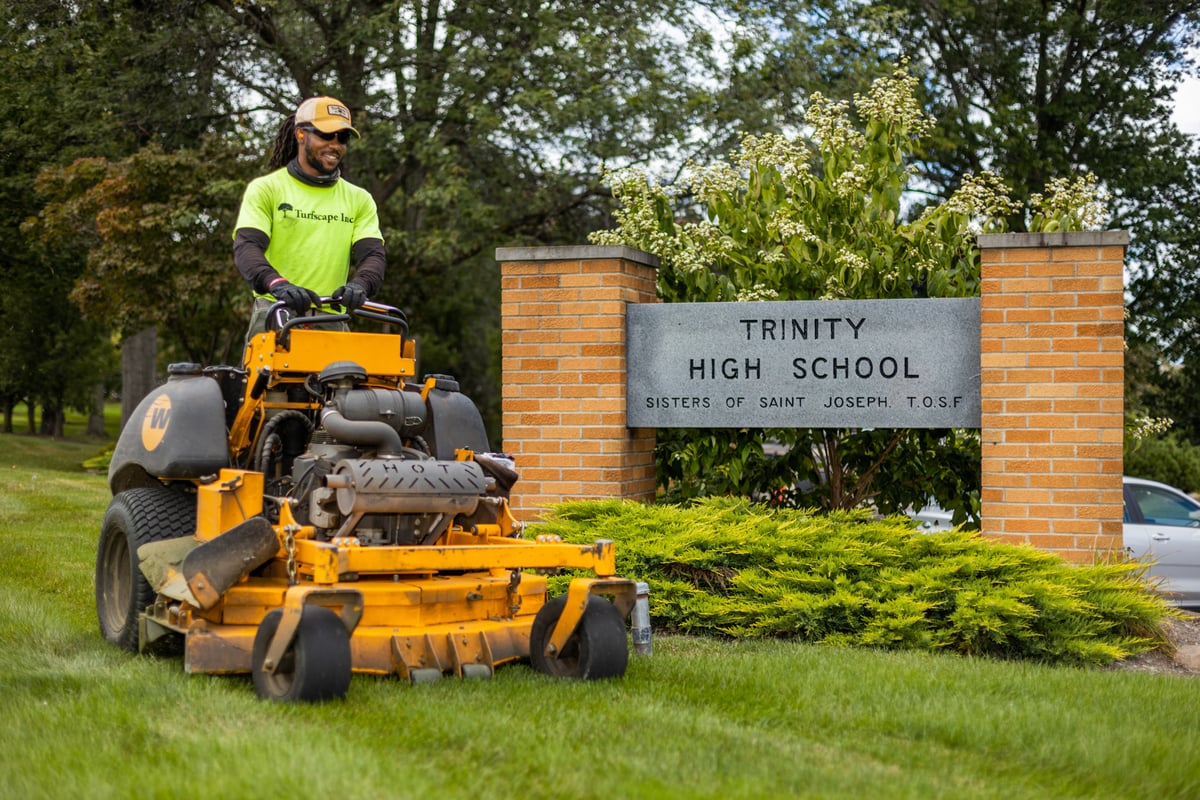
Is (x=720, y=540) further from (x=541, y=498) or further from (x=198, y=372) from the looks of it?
(x=198, y=372)

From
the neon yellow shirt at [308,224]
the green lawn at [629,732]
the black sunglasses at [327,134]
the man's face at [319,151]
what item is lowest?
the green lawn at [629,732]

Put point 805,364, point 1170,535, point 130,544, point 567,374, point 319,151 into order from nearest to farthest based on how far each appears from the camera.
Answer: point 130,544
point 319,151
point 805,364
point 567,374
point 1170,535

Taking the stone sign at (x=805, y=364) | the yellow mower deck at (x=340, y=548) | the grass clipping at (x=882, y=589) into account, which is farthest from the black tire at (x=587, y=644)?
the stone sign at (x=805, y=364)

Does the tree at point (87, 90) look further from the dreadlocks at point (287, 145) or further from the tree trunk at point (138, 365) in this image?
the dreadlocks at point (287, 145)

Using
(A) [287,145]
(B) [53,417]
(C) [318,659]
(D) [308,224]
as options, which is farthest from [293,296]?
(B) [53,417]

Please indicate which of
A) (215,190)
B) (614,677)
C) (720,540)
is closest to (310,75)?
(215,190)

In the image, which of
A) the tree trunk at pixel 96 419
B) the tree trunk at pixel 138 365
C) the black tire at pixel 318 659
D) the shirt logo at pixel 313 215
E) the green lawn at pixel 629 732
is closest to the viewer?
the green lawn at pixel 629 732

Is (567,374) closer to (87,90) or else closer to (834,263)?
(834,263)

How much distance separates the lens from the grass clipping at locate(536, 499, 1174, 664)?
6.58 meters

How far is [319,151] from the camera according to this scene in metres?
6.41

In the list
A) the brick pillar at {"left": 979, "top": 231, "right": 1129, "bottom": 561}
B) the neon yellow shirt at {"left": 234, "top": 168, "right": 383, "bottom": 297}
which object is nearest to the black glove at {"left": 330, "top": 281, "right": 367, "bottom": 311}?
the neon yellow shirt at {"left": 234, "top": 168, "right": 383, "bottom": 297}

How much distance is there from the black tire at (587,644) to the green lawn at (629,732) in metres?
0.08

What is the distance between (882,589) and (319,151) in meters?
3.43

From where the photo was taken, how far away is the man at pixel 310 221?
629cm
